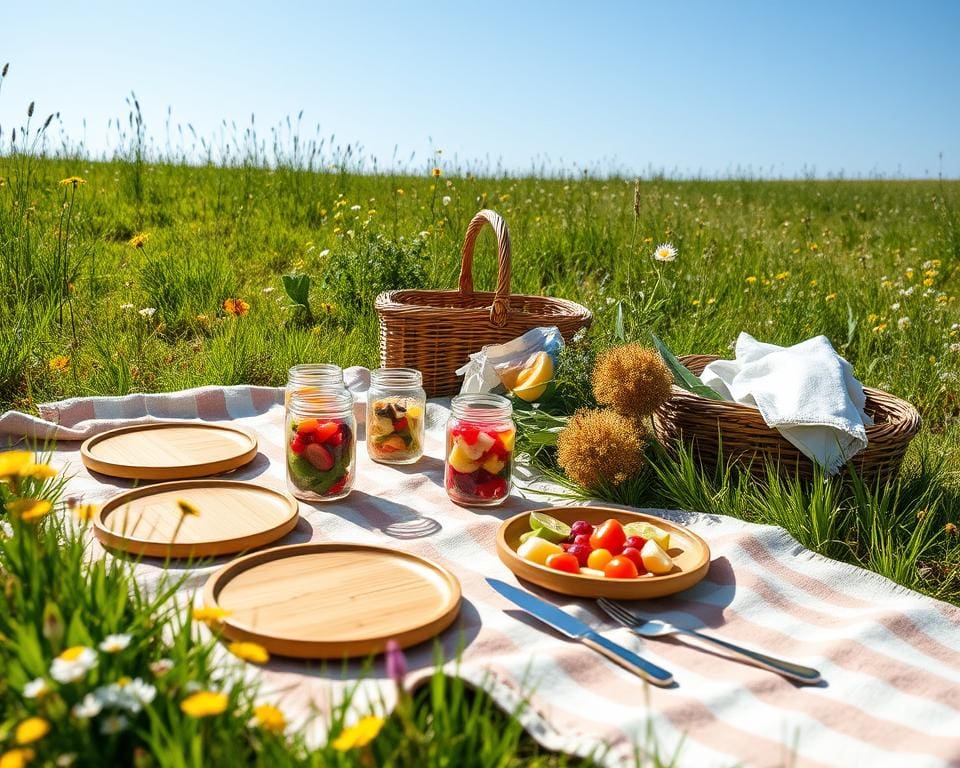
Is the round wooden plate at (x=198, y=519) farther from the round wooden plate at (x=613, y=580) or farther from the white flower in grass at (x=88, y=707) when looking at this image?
the white flower in grass at (x=88, y=707)

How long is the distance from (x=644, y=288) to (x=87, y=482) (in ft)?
10.6

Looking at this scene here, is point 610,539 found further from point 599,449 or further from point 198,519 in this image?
point 198,519

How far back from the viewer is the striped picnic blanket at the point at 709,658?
1.43 meters

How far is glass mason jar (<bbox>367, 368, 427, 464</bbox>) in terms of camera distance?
2.69 m

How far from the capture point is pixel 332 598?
1765 millimetres

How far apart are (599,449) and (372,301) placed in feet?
7.59

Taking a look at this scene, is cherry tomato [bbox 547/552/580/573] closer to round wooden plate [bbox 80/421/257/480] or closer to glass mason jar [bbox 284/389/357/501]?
glass mason jar [bbox 284/389/357/501]

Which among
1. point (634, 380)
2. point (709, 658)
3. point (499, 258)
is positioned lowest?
point (709, 658)

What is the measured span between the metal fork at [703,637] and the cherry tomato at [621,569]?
60 mm

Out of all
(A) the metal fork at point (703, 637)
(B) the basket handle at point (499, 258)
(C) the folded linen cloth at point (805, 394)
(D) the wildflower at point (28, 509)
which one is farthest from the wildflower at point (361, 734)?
(B) the basket handle at point (499, 258)

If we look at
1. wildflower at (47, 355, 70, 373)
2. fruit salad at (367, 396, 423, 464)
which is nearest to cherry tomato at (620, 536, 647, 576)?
fruit salad at (367, 396, 423, 464)

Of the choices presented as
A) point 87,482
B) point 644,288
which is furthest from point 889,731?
point 644,288

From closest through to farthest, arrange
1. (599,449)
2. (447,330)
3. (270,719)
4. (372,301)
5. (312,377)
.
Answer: (270,719) < (599,449) < (312,377) < (447,330) < (372,301)

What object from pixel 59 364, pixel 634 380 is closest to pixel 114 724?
pixel 634 380
